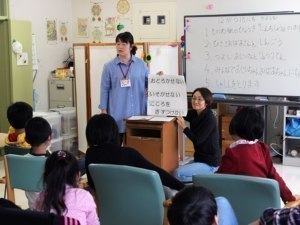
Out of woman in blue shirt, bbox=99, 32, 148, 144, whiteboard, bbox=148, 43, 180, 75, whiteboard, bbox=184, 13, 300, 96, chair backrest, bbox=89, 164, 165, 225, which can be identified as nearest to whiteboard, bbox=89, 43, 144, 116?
whiteboard, bbox=148, 43, 180, 75

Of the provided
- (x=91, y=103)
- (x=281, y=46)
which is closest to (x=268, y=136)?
(x=281, y=46)

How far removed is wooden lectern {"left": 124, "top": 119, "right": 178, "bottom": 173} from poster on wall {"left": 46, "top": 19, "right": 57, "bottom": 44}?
137 inches

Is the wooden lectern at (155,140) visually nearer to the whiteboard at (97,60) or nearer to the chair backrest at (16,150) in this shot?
the chair backrest at (16,150)

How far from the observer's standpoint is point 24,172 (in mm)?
2508

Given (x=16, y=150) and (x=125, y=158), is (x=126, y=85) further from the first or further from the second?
(x=125, y=158)

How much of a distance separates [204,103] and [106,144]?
1.37 meters

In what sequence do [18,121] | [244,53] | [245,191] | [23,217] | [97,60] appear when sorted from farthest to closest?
1. [97,60]
2. [244,53]
3. [18,121]
4. [245,191]
5. [23,217]

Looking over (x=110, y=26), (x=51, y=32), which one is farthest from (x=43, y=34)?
(x=110, y=26)

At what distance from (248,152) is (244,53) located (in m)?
2.86

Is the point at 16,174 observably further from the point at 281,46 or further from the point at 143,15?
the point at 143,15

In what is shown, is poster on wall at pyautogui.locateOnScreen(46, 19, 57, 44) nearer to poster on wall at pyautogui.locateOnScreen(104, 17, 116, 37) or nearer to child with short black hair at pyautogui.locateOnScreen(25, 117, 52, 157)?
poster on wall at pyautogui.locateOnScreen(104, 17, 116, 37)

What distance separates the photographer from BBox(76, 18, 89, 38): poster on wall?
704 centimetres

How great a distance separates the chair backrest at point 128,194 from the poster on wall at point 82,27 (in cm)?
504

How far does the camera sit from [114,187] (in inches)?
89.3
